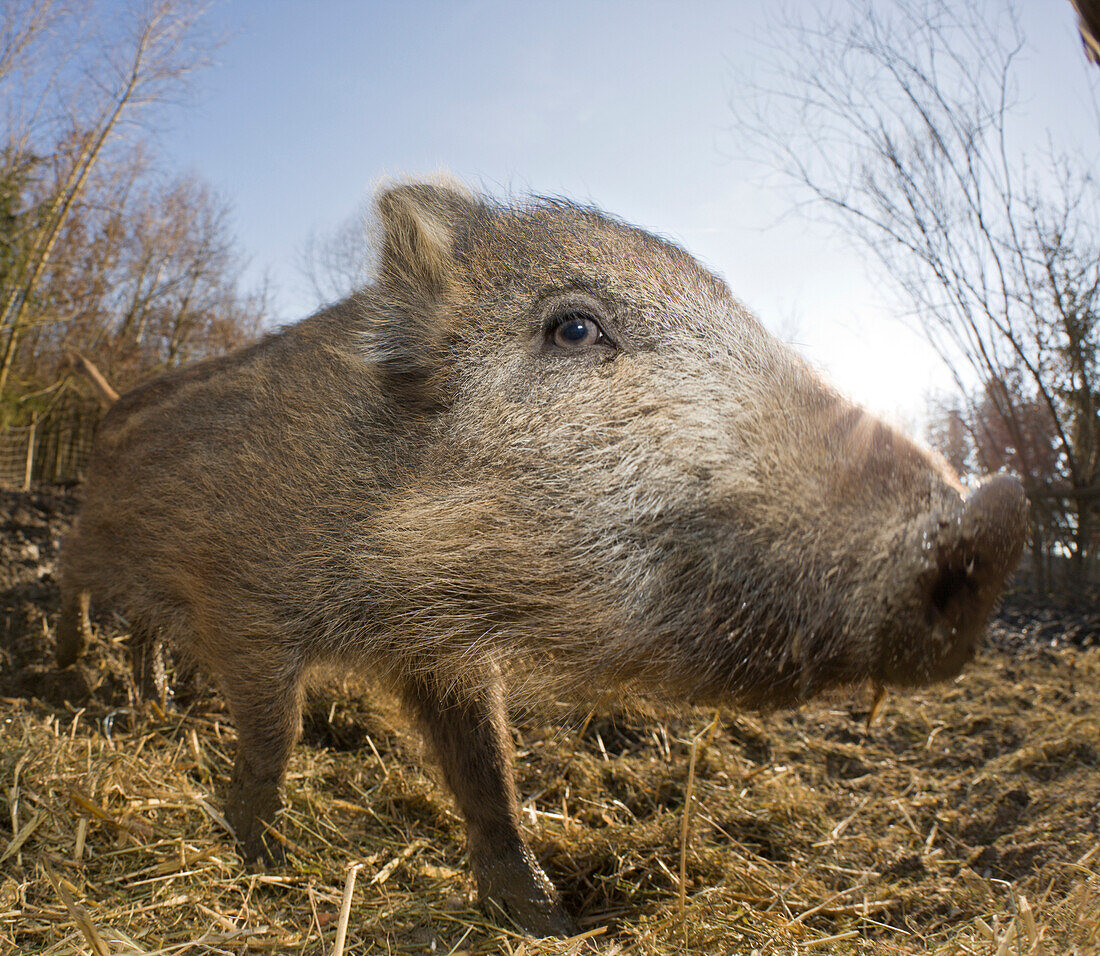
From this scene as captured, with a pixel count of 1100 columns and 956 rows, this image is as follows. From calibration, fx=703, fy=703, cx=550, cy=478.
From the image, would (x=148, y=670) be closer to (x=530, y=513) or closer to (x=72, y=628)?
(x=72, y=628)

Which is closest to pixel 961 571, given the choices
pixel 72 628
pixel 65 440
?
pixel 72 628

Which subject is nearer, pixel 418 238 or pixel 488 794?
pixel 418 238

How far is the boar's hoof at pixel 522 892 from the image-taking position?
7.48ft

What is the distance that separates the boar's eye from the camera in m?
1.98

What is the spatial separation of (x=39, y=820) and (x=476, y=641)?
67.9 inches

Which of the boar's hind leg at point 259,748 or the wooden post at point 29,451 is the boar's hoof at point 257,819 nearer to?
the boar's hind leg at point 259,748

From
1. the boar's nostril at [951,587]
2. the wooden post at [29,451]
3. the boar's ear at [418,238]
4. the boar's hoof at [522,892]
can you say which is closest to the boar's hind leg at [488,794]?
the boar's hoof at [522,892]

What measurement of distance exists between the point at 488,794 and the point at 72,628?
282 cm

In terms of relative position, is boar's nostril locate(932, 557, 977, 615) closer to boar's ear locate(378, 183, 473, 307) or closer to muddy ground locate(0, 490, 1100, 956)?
muddy ground locate(0, 490, 1100, 956)

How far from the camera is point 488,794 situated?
2.47 m

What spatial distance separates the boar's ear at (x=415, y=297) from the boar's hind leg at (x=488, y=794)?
0.95 meters

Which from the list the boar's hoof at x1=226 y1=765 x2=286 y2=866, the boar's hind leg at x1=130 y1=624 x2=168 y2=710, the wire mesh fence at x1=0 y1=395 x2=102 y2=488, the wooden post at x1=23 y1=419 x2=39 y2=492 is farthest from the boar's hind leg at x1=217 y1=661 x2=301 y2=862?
the wire mesh fence at x1=0 y1=395 x2=102 y2=488

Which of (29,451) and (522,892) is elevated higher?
(29,451)

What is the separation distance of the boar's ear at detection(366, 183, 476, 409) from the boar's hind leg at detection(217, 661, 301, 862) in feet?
3.49
